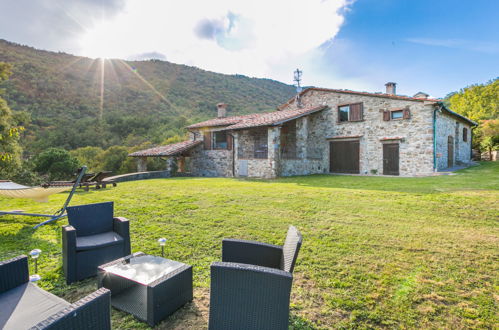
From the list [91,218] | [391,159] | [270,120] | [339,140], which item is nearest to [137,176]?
[270,120]

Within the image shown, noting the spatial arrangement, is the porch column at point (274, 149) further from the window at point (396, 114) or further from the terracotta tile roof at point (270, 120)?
the window at point (396, 114)

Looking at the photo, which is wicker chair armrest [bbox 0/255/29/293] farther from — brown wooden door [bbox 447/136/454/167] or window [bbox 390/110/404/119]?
brown wooden door [bbox 447/136/454/167]

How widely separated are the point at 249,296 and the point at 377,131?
47.4 ft

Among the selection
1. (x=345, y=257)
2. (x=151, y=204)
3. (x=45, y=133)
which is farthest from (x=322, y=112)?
(x=45, y=133)

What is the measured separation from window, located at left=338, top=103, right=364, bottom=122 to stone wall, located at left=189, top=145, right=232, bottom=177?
7489 mm

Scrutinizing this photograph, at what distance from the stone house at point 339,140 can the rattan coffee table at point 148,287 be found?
10800mm

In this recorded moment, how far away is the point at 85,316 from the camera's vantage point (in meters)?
1.14

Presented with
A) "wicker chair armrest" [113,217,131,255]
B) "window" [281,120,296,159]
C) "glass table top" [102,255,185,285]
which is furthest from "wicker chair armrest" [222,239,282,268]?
"window" [281,120,296,159]

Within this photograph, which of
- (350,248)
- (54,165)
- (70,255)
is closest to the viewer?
(70,255)

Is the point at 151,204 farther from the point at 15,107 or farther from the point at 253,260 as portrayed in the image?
the point at 15,107

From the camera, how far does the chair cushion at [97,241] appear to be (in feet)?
9.06

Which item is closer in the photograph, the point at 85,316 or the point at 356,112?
the point at 85,316

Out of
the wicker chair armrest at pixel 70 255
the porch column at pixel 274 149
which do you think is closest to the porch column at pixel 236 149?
the porch column at pixel 274 149

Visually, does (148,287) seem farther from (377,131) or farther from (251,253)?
(377,131)
